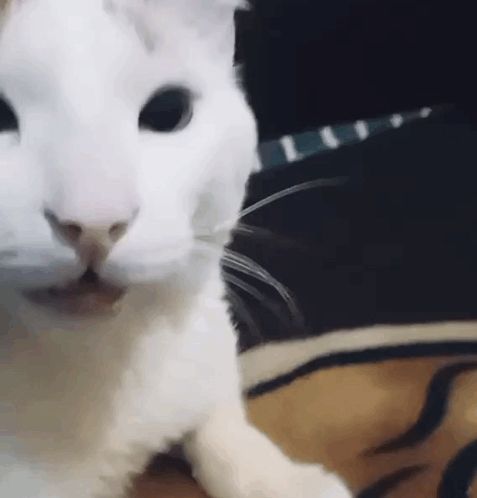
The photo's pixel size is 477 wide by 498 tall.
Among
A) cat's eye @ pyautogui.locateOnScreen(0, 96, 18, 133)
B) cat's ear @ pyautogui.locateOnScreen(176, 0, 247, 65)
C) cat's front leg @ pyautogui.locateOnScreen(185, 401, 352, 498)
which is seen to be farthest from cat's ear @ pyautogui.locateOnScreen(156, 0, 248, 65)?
cat's front leg @ pyautogui.locateOnScreen(185, 401, 352, 498)

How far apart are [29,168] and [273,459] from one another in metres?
0.27

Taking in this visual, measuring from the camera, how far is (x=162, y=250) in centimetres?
49

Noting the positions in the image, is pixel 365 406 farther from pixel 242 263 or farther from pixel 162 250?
pixel 162 250

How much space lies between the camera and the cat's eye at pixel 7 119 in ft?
1.61

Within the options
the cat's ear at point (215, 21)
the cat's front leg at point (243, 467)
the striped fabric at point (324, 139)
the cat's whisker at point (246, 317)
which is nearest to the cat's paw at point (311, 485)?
the cat's front leg at point (243, 467)

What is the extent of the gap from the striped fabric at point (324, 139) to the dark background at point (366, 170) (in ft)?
0.07

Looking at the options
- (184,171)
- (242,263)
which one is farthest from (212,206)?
(242,263)

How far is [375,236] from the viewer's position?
0.93 metres

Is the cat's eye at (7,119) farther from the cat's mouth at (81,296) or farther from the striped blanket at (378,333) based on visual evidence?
the striped blanket at (378,333)

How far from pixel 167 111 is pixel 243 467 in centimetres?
24

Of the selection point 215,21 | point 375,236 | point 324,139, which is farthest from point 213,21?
point 324,139

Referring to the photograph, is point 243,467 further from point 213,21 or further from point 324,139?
point 324,139

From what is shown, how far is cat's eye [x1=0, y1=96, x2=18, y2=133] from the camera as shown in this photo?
19.3 inches

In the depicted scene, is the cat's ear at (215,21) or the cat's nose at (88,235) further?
the cat's ear at (215,21)
